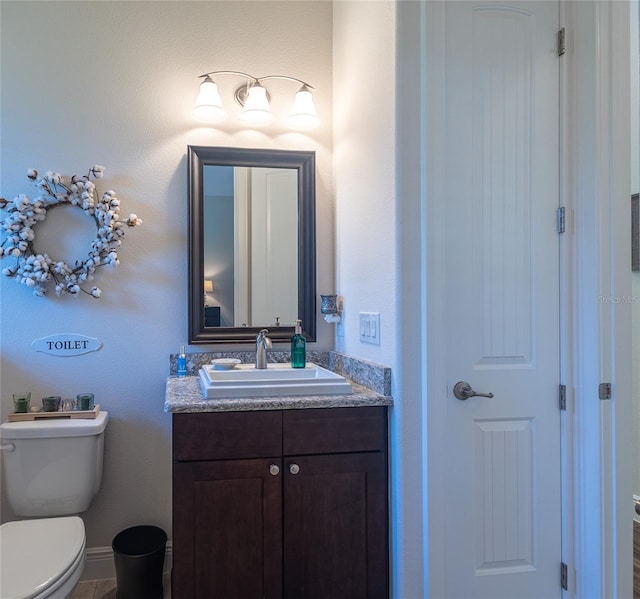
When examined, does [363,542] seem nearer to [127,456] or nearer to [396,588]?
[396,588]

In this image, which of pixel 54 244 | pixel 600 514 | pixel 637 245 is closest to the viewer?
pixel 600 514

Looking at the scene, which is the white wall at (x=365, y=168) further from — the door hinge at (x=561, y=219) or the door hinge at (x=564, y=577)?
the door hinge at (x=564, y=577)

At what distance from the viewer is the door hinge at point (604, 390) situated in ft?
5.22

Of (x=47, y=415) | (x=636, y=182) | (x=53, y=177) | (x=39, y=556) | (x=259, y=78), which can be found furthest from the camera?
(x=636, y=182)

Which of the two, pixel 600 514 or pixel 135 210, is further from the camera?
pixel 135 210

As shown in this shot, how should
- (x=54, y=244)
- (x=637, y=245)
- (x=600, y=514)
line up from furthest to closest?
(x=637, y=245) → (x=54, y=244) → (x=600, y=514)

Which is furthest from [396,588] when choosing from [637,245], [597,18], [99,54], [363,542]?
[99,54]

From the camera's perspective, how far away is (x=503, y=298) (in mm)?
1650

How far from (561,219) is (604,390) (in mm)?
586

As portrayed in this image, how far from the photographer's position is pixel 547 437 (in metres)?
1.66

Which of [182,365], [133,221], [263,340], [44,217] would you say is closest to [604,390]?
[263,340]

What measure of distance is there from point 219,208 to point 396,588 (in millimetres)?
1659

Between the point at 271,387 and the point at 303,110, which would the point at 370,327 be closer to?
the point at 271,387

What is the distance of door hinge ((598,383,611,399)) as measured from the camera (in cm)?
159
